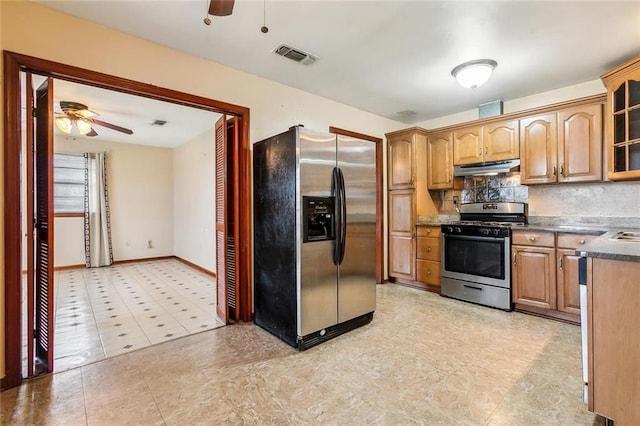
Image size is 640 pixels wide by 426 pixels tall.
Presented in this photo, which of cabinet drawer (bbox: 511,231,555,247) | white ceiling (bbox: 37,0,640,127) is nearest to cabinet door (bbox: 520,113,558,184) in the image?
white ceiling (bbox: 37,0,640,127)

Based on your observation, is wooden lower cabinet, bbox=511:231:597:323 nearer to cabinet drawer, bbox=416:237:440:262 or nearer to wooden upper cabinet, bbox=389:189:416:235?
cabinet drawer, bbox=416:237:440:262

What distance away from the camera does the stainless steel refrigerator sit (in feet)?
8.18

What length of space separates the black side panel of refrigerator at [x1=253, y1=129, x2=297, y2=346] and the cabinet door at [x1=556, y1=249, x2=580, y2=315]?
2724 mm

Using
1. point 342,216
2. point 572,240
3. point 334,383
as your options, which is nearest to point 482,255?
point 572,240

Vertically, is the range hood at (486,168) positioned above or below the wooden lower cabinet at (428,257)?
above

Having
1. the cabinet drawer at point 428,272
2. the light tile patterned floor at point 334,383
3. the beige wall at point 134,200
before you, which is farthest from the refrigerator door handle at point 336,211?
the beige wall at point 134,200

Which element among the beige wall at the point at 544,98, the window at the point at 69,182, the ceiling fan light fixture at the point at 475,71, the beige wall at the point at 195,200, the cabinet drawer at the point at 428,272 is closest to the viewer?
the ceiling fan light fixture at the point at 475,71

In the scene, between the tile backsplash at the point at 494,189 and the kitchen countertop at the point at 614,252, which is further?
the tile backsplash at the point at 494,189

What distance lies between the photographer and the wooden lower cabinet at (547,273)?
298 centimetres

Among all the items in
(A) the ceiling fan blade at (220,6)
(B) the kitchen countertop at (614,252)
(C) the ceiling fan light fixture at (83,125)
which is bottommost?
(B) the kitchen countertop at (614,252)

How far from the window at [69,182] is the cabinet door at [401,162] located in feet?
19.8

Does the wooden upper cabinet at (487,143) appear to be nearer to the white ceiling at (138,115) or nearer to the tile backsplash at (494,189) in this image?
the tile backsplash at (494,189)

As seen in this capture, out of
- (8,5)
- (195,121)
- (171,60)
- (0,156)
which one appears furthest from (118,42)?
(195,121)

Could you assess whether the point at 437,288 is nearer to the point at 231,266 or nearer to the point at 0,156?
the point at 231,266
